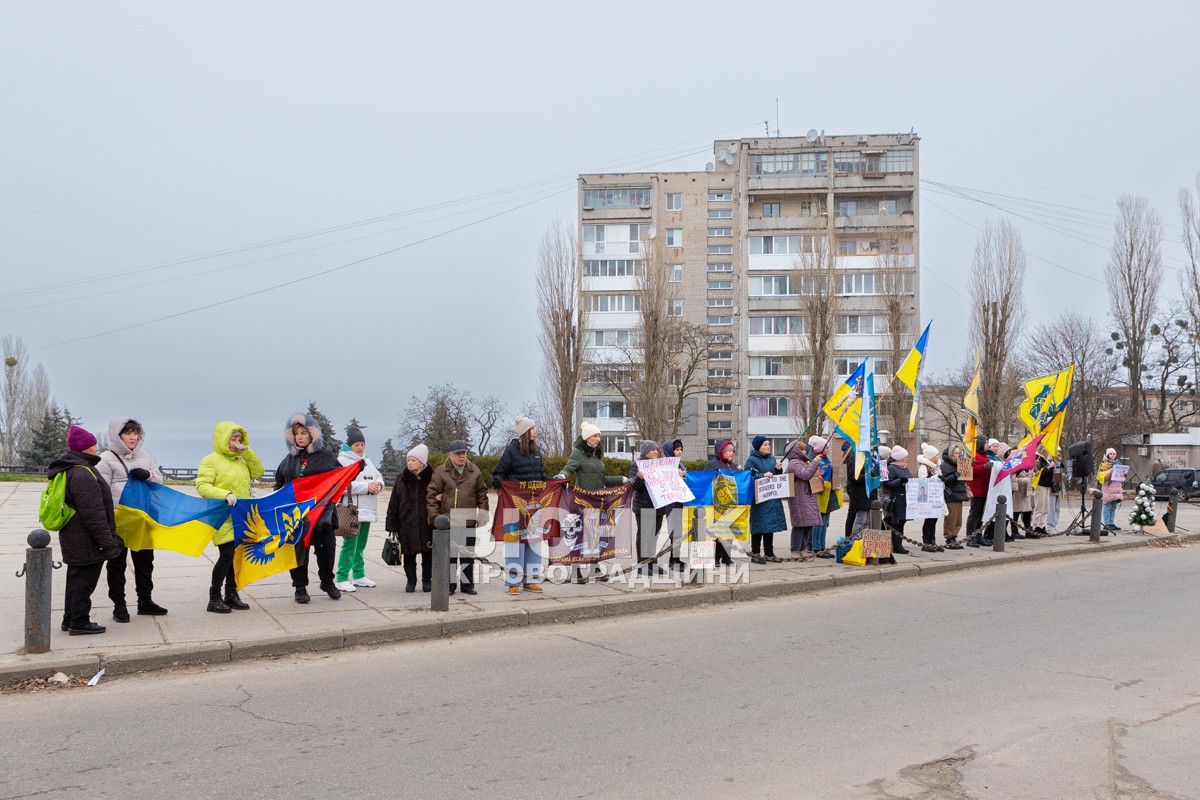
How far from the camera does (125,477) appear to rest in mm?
8250

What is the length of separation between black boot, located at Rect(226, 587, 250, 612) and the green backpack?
191cm

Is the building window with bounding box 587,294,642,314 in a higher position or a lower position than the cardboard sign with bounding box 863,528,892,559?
higher

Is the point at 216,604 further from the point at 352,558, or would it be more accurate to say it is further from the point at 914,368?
Result: the point at 914,368

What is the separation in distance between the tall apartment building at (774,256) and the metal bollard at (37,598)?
150ft

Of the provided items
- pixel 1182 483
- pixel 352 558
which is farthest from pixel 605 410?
pixel 352 558

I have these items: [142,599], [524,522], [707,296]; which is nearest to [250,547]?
[142,599]

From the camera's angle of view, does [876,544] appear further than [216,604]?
Yes

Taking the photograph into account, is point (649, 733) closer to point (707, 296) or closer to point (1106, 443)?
point (1106, 443)

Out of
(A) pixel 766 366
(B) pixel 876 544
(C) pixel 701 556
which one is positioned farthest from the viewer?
(A) pixel 766 366

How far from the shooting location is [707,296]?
6688 centimetres

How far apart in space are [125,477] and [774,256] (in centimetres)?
5320

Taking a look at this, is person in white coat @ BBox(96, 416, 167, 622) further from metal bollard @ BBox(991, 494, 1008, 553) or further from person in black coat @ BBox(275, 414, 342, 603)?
metal bollard @ BBox(991, 494, 1008, 553)

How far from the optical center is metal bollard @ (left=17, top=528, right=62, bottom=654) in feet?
22.2

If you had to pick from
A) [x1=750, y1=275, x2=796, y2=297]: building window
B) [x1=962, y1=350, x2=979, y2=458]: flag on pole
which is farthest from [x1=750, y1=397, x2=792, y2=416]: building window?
[x1=962, y1=350, x2=979, y2=458]: flag on pole
